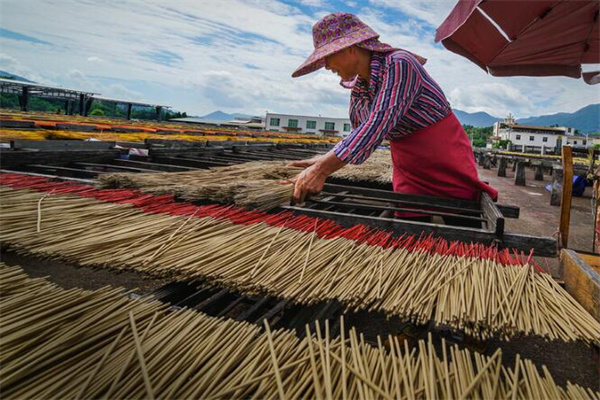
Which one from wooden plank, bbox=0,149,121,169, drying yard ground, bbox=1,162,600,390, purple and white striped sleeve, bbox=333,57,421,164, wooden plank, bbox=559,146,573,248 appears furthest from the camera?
wooden plank, bbox=559,146,573,248

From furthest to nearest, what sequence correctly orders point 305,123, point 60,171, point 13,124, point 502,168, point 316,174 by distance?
1. point 305,123
2. point 502,168
3. point 13,124
4. point 60,171
5. point 316,174

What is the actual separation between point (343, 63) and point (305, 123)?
6114 centimetres

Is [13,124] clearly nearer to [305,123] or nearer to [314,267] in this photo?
[314,267]

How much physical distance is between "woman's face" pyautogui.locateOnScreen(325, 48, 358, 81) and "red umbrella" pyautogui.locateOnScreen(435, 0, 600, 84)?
2608 millimetres

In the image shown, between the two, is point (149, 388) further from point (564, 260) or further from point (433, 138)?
point (433, 138)

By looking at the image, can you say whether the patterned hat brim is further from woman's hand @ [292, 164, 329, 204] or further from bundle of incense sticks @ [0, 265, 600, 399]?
bundle of incense sticks @ [0, 265, 600, 399]

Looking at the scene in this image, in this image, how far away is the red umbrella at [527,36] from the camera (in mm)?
4191

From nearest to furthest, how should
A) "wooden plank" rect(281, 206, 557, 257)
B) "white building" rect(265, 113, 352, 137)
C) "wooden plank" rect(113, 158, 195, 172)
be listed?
"wooden plank" rect(281, 206, 557, 257) < "wooden plank" rect(113, 158, 195, 172) < "white building" rect(265, 113, 352, 137)

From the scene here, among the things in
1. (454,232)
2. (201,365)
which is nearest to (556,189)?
(454,232)

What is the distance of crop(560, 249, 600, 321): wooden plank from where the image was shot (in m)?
1.05

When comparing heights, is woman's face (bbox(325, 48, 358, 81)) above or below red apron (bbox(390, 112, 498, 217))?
above

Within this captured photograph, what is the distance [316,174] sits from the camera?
179cm

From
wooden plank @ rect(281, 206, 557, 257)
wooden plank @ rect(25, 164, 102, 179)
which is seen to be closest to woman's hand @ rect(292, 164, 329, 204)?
wooden plank @ rect(281, 206, 557, 257)

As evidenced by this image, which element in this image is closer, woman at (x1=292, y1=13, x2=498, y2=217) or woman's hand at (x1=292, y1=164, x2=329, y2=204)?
woman at (x1=292, y1=13, x2=498, y2=217)
